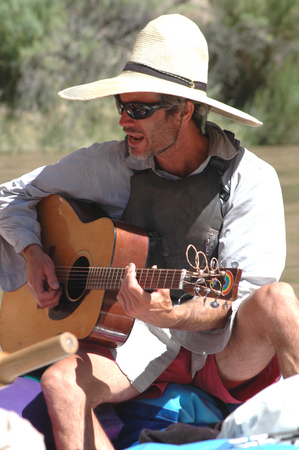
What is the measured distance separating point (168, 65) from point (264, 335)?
1192 millimetres

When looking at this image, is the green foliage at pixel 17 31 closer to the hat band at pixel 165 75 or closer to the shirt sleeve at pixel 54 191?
the shirt sleeve at pixel 54 191

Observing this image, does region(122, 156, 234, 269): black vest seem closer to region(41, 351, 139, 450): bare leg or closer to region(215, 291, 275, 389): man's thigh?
region(215, 291, 275, 389): man's thigh

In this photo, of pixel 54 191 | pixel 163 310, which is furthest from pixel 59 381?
pixel 54 191

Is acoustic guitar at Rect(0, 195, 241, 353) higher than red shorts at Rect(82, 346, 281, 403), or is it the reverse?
acoustic guitar at Rect(0, 195, 241, 353)

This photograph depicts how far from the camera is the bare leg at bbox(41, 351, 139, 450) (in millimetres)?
1975

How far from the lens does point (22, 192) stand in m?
2.84

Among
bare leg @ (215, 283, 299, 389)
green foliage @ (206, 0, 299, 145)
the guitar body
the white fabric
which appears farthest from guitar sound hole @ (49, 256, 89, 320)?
green foliage @ (206, 0, 299, 145)

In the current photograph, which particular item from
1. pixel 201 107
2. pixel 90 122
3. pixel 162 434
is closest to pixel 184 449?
pixel 162 434

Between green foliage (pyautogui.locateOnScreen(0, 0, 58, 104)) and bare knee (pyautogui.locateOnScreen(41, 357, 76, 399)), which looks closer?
bare knee (pyautogui.locateOnScreen(41, 357, 76, 399))

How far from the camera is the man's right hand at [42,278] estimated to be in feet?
8.51

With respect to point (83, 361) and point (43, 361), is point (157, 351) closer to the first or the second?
point (83, 361)

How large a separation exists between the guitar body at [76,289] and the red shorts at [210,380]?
0.27m

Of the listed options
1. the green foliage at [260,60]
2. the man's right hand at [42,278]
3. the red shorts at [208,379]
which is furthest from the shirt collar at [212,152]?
the green foliage at [260,60]

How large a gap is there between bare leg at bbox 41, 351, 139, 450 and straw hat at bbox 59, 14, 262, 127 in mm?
1102
